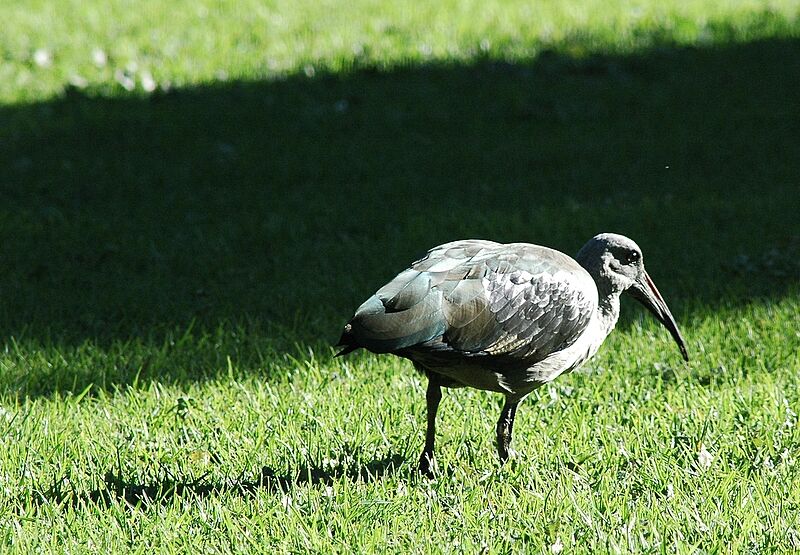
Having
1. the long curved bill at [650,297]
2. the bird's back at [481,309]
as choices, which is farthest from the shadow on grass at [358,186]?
the bird's back at [481,309]

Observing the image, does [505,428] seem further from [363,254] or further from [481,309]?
[363,254]

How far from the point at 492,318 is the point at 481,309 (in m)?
0.05

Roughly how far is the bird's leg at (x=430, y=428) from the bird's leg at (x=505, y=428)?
0.80 feet

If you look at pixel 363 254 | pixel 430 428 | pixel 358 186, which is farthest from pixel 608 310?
pixel 358 186

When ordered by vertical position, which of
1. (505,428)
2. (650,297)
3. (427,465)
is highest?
(650,297)

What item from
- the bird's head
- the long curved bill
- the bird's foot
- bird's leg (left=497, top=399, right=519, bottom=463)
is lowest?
the bird's foot

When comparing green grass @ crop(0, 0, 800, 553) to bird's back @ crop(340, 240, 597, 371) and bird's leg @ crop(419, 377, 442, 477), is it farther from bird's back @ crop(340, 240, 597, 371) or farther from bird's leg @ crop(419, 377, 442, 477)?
bird's back @ crop(340, 240, 597, 371)

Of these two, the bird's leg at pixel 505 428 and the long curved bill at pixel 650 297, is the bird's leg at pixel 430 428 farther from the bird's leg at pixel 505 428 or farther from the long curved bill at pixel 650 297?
the long curved bill at pixel 650 297

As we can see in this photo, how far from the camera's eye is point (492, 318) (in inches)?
149

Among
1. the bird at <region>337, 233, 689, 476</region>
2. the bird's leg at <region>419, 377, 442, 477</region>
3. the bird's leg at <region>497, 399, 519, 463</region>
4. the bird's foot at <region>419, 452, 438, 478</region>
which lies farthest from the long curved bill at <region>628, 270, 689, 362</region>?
the bird's foot at <region>419, 452, 438, 478</region>

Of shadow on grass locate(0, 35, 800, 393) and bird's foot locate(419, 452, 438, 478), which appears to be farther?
shadow on grass locate(0, 35, 800, 393)

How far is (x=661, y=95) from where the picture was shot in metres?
9.28

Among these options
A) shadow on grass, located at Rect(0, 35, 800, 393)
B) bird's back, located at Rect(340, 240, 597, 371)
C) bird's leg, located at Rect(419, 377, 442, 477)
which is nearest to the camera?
bird's back, located at Rect(340, 240, 597, 371)

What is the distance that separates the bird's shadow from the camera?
12.7 feet
